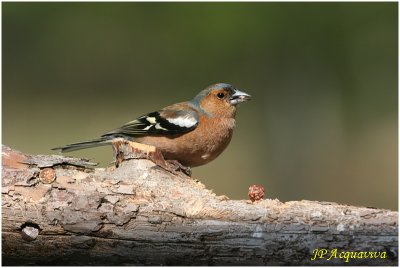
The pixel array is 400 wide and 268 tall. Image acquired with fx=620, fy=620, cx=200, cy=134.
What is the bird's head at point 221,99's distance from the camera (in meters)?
6.03

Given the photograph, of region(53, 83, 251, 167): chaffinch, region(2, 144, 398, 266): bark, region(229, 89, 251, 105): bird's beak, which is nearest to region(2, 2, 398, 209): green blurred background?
region(229, 89, 251, 105): bird's beak

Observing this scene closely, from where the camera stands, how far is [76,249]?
393 centimetres

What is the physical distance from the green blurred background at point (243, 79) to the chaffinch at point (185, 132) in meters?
5.13

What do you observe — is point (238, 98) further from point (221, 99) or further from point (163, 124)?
point (163, 124)

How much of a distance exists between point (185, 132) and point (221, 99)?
0.72 metres

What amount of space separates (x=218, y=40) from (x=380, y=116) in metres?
4.61

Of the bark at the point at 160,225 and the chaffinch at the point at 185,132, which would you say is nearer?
the bark at the point at 160,225

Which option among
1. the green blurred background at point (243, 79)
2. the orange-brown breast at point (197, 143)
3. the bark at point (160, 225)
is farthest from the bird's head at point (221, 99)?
the green blurred background at point (243, 79)

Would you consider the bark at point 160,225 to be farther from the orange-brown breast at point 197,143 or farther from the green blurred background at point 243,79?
the green blurred background at point 243,79

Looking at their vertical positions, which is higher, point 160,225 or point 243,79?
point 243,79

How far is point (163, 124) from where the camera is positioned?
18.5 feet

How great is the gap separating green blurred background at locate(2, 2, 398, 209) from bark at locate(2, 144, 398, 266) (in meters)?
6.99

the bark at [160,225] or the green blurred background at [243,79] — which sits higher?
the green blurred background at [243,79]

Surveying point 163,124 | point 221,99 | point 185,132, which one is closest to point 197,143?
point 185,132
